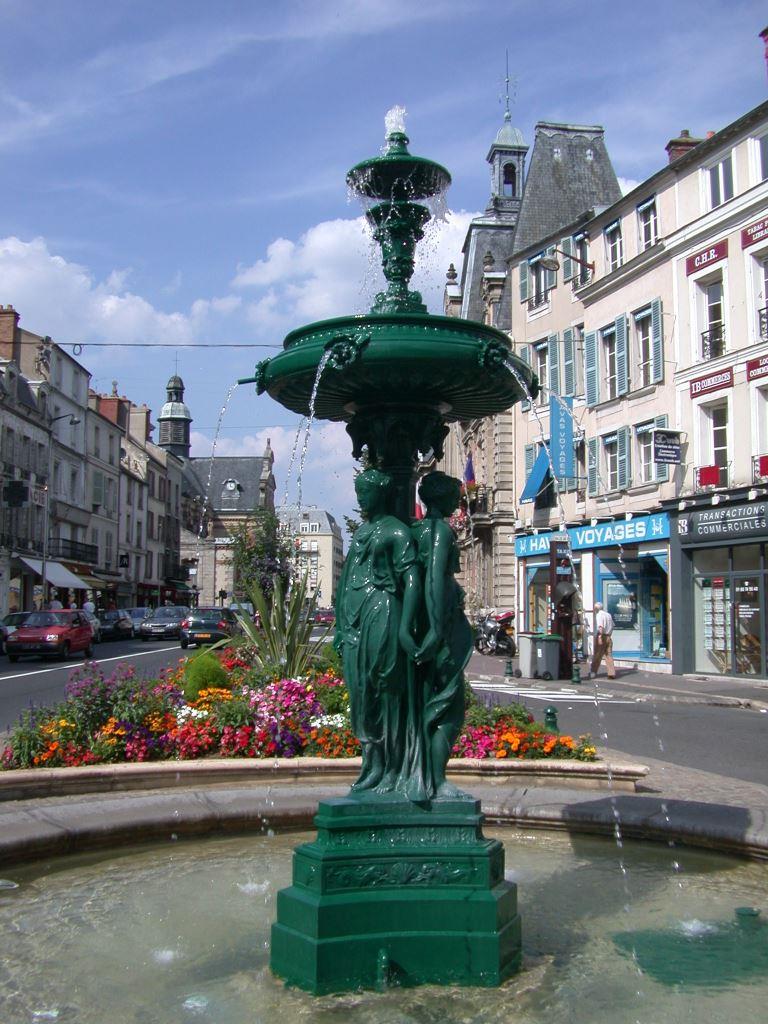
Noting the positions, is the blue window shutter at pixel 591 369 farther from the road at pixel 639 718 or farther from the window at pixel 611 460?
the road at pixel 639 718

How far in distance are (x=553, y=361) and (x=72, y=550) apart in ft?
112

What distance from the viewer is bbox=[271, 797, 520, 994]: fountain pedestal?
3766 millimetres

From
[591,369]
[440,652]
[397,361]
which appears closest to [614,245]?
[591,369]

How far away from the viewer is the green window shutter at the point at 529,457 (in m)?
32.8

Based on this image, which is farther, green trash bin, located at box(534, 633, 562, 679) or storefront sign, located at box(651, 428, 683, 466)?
storefront sign, located at box(651, 428, 683, 466)

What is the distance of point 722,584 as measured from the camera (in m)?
22.7

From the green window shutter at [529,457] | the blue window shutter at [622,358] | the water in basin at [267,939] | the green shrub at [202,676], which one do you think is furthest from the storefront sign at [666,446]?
the water in basin at [267,939]

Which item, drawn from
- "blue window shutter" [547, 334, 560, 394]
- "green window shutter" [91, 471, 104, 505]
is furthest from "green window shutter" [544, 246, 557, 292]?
"green window shutter" [91, 471, 104, 505]

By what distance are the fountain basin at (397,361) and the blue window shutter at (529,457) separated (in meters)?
28.0

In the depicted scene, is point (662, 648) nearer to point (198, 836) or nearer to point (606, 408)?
point (606, 408)

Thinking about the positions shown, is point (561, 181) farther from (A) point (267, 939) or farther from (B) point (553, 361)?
(A) point (267, 939)

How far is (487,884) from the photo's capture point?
3.97 metres

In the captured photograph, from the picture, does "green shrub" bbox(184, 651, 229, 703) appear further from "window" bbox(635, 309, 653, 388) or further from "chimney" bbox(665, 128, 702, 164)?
"chimney" bbox(665, 128, 702, 164)

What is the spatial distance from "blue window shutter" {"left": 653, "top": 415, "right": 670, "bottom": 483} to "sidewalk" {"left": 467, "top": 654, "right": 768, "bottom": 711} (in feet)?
16.1
